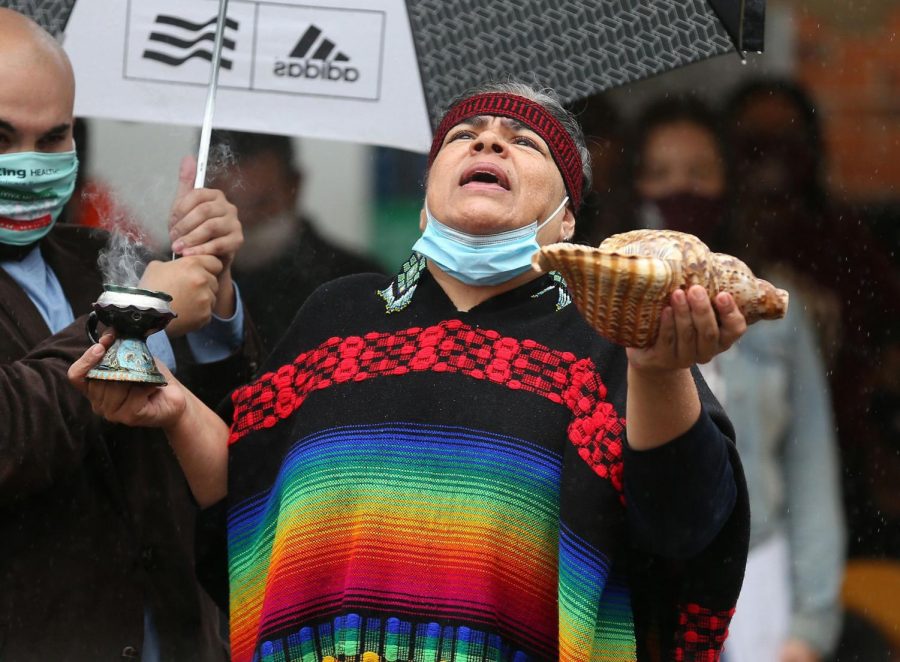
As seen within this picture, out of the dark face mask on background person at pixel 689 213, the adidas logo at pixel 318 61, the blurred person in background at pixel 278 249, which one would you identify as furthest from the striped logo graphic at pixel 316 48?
the dark face mask on background person at pixel 689 213

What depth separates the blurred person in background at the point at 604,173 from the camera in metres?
5.48

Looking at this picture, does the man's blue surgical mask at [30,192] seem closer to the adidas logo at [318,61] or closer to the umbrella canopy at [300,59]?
the umbrella canopy at [300,59]

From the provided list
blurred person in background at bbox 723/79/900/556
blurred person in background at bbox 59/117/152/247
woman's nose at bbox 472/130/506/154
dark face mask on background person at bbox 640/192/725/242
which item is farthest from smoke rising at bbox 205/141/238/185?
blurred person in background at bbox 723/79/900/556

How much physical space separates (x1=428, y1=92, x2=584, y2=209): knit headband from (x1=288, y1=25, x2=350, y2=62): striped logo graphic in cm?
50

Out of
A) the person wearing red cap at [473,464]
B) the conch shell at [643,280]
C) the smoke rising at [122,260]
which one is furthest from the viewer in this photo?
the smoke rising at [122,260]

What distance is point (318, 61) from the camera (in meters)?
3.90

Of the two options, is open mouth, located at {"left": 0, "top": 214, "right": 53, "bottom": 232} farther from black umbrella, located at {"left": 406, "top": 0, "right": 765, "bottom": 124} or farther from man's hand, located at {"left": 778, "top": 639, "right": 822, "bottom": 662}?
man's hand, located at {"left": 778, "top": 639, "right": 822, "bottom": 662}

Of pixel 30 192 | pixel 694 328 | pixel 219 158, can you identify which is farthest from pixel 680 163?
pixel 694 328

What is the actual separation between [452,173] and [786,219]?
8.44 feet

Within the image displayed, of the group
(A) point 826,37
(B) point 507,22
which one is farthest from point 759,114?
(B) point 507,22

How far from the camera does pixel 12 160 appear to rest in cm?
361

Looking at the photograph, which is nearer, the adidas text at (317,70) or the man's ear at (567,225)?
the man's ear at (567,225)

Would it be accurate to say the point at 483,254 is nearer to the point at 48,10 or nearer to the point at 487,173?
the point at 487,173

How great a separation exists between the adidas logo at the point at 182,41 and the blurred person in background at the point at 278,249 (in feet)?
3.15
